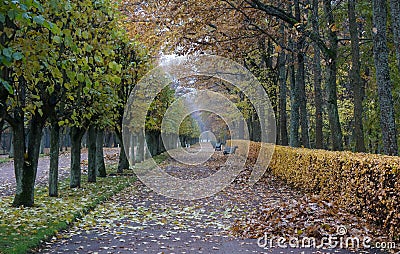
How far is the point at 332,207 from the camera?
1084cm

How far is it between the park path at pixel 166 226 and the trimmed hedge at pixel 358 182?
70 cm

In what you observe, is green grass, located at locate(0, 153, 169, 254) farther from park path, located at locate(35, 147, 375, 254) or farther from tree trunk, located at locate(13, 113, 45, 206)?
tree trunk, located at locate(13, 113, 45, 206)

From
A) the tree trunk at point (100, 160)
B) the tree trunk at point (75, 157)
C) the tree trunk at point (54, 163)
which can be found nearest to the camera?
the tree trunk at point (54, 163)

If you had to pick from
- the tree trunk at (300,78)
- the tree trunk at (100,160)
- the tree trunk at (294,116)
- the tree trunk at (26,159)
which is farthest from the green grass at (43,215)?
the tree trunk at (300,78)

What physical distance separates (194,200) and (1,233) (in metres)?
7.33

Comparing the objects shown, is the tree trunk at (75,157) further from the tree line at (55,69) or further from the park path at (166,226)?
the park path at (166,226)

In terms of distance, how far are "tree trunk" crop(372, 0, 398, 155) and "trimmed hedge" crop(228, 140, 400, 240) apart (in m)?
1.65

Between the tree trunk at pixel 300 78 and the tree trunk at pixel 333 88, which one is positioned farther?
the tree trunk at pixel 300 78

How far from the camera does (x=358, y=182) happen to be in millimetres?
9930

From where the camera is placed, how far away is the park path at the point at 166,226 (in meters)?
8.02

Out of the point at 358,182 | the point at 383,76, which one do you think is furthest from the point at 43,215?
the point at 383,76

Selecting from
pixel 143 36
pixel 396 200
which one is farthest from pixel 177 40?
pixel 396 200

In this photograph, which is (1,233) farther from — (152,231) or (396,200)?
(396,200)

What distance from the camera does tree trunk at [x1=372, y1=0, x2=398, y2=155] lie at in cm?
1266
